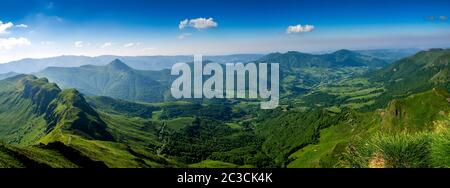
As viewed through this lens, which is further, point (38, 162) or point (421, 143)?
point (38, 162)

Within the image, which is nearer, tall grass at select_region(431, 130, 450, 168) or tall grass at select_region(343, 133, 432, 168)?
tall grass at select_region(431, 130, 450, 168)

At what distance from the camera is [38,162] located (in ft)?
445

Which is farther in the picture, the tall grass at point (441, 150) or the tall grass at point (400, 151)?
the tall grass at point (400, 151)

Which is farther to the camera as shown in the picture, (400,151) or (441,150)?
(400,151)

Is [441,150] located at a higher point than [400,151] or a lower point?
higher
